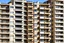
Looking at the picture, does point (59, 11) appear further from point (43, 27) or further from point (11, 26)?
point (11, 26)

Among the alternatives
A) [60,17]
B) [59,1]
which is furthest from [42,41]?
[59,1]

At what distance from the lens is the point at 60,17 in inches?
2448

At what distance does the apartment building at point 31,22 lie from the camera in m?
59.5

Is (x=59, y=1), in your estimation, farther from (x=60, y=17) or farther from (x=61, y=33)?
(x=61, y=33)

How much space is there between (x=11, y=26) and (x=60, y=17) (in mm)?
16837

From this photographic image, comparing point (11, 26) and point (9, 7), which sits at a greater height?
point (9, 7)

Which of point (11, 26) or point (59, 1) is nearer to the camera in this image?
point (11, 26)

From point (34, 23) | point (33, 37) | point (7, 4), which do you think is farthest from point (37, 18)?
point (7, 4)

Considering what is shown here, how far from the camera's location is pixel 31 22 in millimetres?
60969

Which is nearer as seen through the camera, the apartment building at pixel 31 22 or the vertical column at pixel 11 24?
the vertical column at pixel 11 24

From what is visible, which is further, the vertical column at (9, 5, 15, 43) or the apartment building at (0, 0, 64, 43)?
the apartment building at (0, 0, 64, 43)

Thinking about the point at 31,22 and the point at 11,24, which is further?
the point at 31,22

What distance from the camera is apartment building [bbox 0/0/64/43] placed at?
59.5 metres

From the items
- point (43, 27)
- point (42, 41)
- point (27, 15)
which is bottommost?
point (42, 41)
